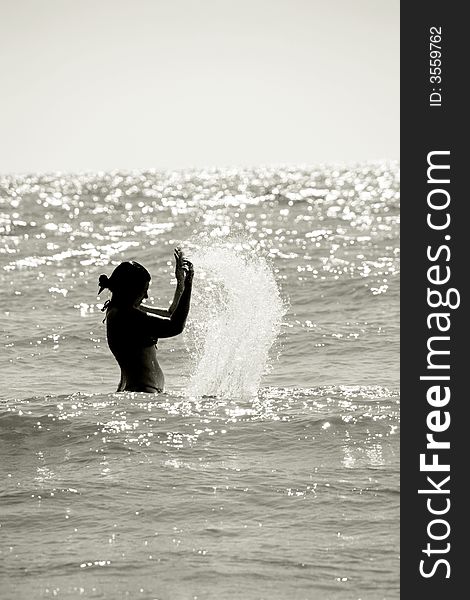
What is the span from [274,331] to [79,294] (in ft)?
24.5

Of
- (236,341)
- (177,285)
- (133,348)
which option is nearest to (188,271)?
(177,285)

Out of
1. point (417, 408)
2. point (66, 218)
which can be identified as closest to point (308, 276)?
point (417, 408)

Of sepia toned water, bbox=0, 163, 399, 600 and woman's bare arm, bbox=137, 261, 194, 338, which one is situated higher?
woman's bare arm, bbox=137, 261, 194, 338

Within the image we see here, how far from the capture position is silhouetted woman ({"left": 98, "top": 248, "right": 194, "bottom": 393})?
863cm

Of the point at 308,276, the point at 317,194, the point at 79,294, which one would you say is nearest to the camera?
the point at 79,294

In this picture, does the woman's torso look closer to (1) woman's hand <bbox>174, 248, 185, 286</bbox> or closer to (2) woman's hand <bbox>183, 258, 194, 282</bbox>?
(1) woman's hand <bbox>174, 248, 185, 286</bbox>

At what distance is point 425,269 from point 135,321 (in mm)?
2516

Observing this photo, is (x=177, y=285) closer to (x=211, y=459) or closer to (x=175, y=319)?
(x=175, y=319)

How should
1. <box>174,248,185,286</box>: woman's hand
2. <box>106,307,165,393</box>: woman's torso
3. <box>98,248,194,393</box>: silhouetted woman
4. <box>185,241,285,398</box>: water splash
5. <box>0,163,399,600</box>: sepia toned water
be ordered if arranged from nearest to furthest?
<box>0,163,399,600</box>: sepia toned water < <box>174,248,185,286</box>: woman's hand < <box>98,248,194,393</box>: silhouetted woman < <box>106,307,165,393</box>: woman's torso < <box>185,241,285,398</box>: water splash

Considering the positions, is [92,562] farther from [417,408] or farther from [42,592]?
[417,408]

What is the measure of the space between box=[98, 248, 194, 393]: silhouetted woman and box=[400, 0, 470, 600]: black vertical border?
78.2 inches

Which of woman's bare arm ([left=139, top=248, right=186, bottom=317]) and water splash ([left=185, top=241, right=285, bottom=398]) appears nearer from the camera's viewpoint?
woman's bare arm ([left=139, top=248, right=186, bottom=317])

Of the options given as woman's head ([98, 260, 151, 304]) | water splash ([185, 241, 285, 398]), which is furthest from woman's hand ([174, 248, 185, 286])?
water splash ([185, 241, 285, 398])

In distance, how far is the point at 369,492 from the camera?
21.8ft
